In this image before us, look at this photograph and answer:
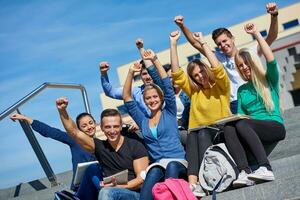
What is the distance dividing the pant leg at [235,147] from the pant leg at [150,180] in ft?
1.88

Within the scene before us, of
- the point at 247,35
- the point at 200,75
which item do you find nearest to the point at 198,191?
the point at 200,75

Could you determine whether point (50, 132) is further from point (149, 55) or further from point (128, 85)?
point (149, 55)

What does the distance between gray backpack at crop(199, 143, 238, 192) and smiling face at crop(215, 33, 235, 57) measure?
4.40ft

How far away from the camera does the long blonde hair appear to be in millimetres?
4023

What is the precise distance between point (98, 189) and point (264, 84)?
1.65 m

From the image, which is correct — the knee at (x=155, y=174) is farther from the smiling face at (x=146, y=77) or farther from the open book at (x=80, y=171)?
the smiling face at (x=146, y=77)

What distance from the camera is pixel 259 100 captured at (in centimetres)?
413

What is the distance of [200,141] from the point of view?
13.0ft

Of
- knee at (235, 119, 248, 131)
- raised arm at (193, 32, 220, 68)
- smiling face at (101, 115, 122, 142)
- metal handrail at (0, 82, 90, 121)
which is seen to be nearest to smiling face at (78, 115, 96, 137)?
smiling face at (101, 115, 122, 142)

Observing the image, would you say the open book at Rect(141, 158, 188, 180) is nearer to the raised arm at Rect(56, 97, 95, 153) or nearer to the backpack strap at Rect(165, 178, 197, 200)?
the backpack strap at Rect(165, 178, 197, 200)

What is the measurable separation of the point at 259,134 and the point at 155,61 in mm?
1180

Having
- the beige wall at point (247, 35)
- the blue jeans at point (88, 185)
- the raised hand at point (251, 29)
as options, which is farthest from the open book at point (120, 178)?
the beige wall at point (247, 35)

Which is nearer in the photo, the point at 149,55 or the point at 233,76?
the point at 149,55

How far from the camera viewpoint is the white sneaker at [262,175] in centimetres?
340
